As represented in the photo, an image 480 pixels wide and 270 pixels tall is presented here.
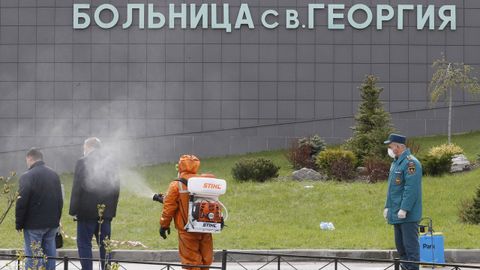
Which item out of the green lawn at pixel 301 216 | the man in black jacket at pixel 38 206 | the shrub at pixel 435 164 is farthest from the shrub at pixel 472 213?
the man in black jacket at pixel 38 206

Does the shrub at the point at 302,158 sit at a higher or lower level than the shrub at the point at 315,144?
lower

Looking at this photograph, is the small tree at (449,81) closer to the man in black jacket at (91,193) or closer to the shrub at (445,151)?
the shrub at (445,151)

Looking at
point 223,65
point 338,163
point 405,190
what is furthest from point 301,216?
point 223,65

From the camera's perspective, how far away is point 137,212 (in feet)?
75.0

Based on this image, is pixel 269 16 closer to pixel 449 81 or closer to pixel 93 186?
pixel 449 81

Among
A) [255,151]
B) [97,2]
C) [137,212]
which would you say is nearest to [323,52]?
[255,151]

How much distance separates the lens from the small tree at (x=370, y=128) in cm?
2830

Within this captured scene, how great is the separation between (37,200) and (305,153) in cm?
1743

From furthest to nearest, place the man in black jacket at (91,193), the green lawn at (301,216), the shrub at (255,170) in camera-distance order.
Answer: the shrub at (255,170) → the green lawn at (301,216) → the man in black jacket at (91,193)

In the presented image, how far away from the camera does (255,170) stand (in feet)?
87.4

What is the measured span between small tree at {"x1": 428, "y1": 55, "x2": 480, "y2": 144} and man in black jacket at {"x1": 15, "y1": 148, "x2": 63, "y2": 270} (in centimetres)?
2000

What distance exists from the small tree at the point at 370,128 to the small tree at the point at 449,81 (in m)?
3.29

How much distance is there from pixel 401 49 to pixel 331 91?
8.41 feet

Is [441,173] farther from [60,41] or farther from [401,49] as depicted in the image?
[60,41]
